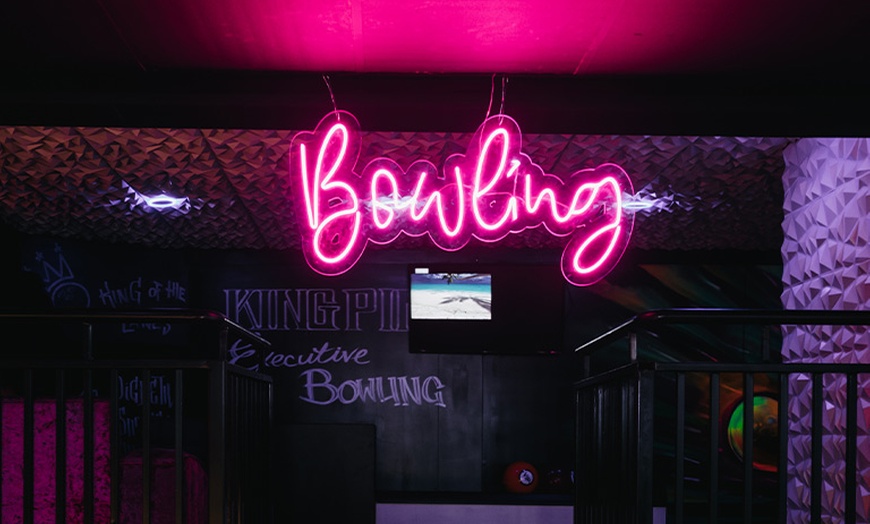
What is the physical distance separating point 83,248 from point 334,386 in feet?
8.86

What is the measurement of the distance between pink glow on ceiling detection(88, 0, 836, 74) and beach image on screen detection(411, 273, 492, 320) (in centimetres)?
385

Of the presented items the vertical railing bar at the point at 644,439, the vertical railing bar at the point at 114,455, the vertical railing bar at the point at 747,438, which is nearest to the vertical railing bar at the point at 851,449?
the vertical railing bar at the point at 747,438

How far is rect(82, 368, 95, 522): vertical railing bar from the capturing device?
8.64 ft

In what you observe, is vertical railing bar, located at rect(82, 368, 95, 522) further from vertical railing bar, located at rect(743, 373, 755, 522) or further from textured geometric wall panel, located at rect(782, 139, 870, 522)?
textured geometric wall panel, located at rect(782, 139, 870, 522)

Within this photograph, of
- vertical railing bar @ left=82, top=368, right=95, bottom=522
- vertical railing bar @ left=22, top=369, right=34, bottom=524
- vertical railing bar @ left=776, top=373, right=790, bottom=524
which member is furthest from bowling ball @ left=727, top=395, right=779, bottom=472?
vertical railing bar @ left=22, top=369, right=34, bottom=524

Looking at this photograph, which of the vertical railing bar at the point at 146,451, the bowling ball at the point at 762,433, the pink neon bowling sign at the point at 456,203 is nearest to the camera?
the vertical railing bar at the point at 146,451

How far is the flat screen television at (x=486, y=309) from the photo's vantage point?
704 cm

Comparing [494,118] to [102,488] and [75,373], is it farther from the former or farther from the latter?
[75,373]

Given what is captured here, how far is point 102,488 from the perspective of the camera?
2805mm

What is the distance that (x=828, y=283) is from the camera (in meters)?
4.54

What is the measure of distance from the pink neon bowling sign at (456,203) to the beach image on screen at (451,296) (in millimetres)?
3082

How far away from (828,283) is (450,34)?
9.96 feet

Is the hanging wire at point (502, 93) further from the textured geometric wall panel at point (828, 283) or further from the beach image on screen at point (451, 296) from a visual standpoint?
the beach image on screen at point (451, 296)

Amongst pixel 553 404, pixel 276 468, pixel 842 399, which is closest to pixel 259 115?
pixel 276 468
